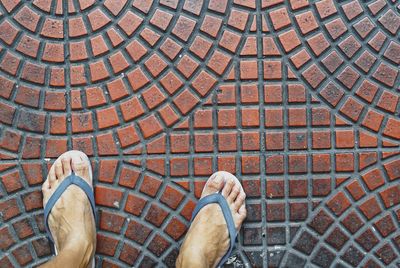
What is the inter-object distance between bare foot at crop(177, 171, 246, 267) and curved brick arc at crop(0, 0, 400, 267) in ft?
0.18

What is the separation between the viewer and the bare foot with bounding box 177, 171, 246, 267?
233 cm

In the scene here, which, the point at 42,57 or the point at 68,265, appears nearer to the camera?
the point at 68,265

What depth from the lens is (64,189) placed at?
7.80 ft

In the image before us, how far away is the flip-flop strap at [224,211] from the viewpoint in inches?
93.0

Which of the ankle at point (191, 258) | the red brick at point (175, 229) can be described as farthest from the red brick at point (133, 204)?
the ankle at point (191, 258)

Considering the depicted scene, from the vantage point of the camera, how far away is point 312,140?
2.40 m

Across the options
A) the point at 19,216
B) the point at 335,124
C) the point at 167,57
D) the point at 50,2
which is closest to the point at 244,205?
the point at 335,124

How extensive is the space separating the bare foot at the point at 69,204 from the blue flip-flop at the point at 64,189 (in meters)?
0.01

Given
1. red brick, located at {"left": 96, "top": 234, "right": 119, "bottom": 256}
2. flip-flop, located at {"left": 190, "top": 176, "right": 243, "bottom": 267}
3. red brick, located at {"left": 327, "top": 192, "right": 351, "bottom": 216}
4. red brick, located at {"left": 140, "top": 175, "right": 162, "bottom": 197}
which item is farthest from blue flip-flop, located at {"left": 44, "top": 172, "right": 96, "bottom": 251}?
red brick, located at {"left": 327, "top": 192, "right": 351, "bottom": 216}

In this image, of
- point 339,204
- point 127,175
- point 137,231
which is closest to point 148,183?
point 127,175

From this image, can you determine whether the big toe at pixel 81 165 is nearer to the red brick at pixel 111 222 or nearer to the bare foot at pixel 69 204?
the bare foot at pixel 69 204

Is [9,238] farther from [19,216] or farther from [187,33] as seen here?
[187,33]

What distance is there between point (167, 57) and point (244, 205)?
2.31 ft

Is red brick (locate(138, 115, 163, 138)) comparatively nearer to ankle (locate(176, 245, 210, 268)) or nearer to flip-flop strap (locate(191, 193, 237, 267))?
flip-flop strap (locate(191, 193, 237, 267))
